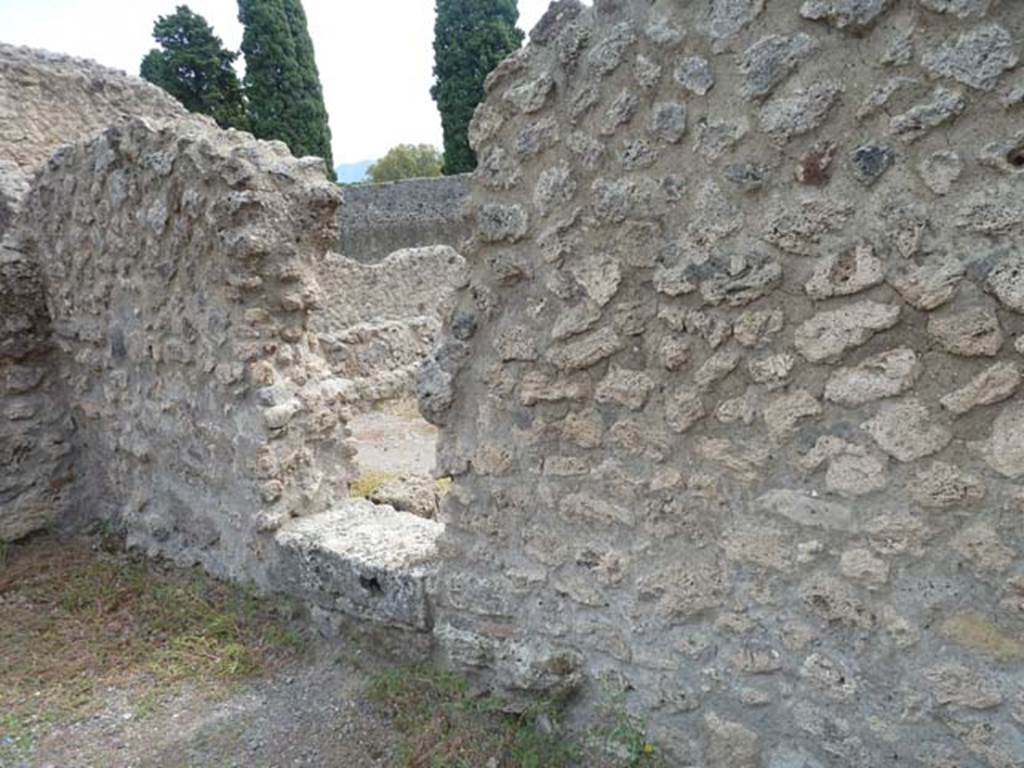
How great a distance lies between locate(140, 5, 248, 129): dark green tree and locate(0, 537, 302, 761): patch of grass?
20.3m

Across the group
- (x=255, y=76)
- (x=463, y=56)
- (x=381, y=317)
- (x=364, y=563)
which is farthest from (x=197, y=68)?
(x=364, y=563)

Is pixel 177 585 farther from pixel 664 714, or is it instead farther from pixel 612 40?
pixel 612 40

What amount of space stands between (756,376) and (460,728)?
158cm

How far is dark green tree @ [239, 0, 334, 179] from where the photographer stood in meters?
21.8

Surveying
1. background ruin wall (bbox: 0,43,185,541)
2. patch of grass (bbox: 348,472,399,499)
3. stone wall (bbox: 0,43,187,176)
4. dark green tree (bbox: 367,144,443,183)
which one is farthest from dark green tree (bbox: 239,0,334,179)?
patch of grass (bbox: 348,472,399,499)

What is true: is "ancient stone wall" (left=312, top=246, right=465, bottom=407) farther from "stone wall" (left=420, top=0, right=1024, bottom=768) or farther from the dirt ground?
"stone wall" (left=420, top=0, right=1024, bottom=768)

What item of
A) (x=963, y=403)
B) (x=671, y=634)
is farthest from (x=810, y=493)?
(x=671, y=634)

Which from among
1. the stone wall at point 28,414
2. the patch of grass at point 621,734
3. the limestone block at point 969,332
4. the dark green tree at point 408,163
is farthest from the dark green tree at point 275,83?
the limestone block at point 969,332

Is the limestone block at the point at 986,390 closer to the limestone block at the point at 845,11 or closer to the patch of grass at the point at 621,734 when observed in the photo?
the limestone block at the point at 845,11

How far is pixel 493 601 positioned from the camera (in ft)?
9.32

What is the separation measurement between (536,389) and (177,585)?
2.43 meters

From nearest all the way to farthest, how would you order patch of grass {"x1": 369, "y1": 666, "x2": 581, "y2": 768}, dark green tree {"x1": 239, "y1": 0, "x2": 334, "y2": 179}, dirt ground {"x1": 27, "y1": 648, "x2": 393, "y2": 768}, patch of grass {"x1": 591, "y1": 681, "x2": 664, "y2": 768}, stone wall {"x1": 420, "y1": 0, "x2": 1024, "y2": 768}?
stone wall {"x1": 420, "y1": 0, "x2": 1024, "y2": 768}, patch of grass {"x1": 591, "y1": 681, "x2": 664, "y2": 768}, patch of grass {"x1": 369, "y1": 666, "x2": 581, "y2": 768}, dirt ground {"x1": 27, "y1": 648, "x2": 393, "y2": 768}, dark green tree {"x1": 239, "y1": 0, "x2": 334, "y2": 179}

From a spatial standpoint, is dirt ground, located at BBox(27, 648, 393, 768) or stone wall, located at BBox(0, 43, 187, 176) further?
stone wall, located at BBox(0, 43, 187, 176)

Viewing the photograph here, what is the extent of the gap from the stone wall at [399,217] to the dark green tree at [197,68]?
7.13m
